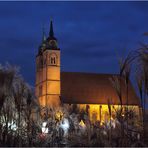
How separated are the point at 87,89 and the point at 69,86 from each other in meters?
3.05

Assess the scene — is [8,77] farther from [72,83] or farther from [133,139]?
[72,83]

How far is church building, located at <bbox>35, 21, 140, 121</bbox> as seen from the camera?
6719 centimetres

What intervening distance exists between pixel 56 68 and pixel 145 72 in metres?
60.0

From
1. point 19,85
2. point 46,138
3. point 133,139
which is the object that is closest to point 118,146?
point 133,139

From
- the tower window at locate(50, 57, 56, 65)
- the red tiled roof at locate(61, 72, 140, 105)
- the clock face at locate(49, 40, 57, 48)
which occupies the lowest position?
the red tiled roof at locate(61, 72, 140, 105)

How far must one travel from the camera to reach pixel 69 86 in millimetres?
70188

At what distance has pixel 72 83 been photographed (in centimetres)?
Answer: 7075

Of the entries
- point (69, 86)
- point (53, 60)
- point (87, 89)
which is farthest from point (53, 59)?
point (87, 89)

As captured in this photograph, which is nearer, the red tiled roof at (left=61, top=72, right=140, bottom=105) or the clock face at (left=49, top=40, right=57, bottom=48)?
the red tiled roof at (left=61, top=72, right=140, bottom=105)

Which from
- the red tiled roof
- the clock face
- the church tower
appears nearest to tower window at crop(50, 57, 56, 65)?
the church tower

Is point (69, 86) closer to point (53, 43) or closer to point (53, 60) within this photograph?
point (53, 60)

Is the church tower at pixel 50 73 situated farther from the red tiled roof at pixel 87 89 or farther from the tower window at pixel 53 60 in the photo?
the red tiled roof at pixel 87 89

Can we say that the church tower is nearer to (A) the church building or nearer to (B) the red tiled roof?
(A) the church building

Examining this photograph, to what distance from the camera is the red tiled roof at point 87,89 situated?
223 ft
